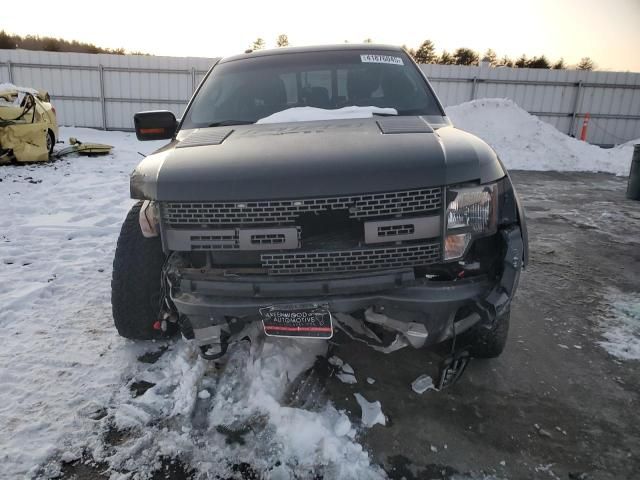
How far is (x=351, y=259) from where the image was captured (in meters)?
2.01

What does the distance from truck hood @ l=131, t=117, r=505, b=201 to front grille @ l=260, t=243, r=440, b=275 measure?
26cm

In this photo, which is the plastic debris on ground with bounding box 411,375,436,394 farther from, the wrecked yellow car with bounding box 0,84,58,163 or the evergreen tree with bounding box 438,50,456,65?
the evergreen tree with bounding box 438,50,456,65

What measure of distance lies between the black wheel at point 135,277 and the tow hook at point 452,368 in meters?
1.59

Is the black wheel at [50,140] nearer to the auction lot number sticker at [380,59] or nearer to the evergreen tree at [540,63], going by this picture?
the auction lot number sticker at [380,59]

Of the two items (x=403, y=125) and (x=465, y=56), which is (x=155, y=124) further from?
(x=465, y=56)

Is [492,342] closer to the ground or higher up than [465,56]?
closer to the ground

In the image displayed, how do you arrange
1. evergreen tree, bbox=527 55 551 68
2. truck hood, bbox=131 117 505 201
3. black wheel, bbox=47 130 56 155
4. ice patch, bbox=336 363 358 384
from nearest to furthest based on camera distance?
truck hood, bbox=131 117 505 201, ice patch, bbox=336 363 358 384, black wheel, bbox=47 130 56 155, evergreen tree, bbox=527 55 551 68

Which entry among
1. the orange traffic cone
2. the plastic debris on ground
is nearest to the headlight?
the plastic debris on ground

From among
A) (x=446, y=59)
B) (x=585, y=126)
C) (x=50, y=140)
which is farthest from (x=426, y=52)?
(x=50, y=140)

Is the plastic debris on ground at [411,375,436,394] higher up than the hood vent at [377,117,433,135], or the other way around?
the hood vent at [377,117,433,135]

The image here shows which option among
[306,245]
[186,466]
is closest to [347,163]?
[306,245]

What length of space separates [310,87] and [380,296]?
1845 millimetres

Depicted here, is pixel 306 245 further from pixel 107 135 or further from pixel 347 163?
pixel 107 135

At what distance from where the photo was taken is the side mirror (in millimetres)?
3264
